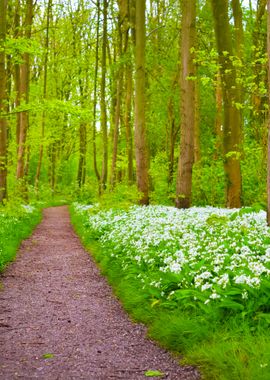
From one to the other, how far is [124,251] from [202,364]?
5493mm

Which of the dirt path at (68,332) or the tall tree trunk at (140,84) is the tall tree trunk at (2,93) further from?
the dirt path at (68,332)

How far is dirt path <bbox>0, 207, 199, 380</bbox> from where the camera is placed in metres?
4.83

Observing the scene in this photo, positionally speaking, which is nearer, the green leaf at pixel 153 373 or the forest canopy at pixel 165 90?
Answer: the green leaf at pixel 153 373

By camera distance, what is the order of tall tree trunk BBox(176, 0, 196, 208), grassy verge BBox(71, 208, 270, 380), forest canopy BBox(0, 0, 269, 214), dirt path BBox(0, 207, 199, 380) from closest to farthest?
grassy verge BBox(71, 208, 270, 380), dirt path BBox(0, 207, 199, 380), forest canopy BBox(0, 0, 269, 214), tall tree trunk BBox(176, 0, 196, 208)

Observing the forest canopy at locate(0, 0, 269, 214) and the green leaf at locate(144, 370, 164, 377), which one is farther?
the forest canopy at locate(0, 0, 269, 214)

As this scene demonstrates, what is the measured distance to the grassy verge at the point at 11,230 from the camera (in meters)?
11.6

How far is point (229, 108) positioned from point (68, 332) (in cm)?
1148

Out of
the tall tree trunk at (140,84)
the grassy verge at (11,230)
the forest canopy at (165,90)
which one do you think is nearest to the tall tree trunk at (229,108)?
the forest canopy at (165,90)

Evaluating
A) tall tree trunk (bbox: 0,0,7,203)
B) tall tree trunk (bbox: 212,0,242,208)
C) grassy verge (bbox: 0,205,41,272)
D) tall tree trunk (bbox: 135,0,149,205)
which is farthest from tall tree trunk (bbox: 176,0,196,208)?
tall tree trunk (bbox: 0,0,7,203)

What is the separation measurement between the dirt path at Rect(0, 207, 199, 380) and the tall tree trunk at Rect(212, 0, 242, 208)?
7046 mm

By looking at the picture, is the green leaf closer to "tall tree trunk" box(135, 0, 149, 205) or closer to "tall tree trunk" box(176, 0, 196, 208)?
"tall tree trunk" box(176, 0, 196, 208)

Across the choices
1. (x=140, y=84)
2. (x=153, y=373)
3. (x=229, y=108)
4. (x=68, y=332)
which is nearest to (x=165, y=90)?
(x=140, y=84)

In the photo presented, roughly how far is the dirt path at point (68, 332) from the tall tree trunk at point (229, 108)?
7046 mm

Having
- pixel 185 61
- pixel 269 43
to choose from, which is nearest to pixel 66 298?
pixel 269 43
